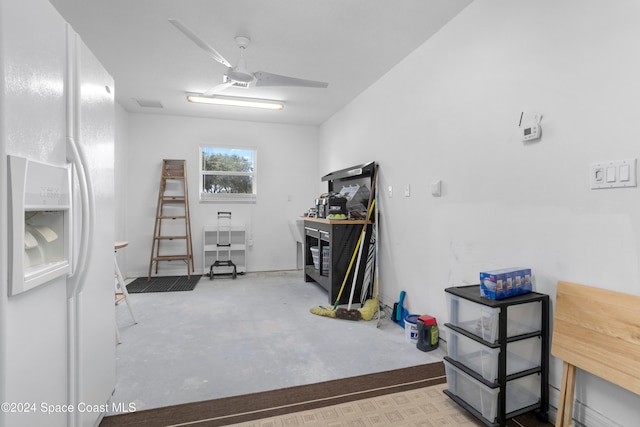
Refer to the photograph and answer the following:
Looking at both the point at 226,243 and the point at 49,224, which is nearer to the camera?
the point at 49,224

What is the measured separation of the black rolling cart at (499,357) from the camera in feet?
5.34

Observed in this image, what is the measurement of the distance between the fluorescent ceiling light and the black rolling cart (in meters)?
3.76

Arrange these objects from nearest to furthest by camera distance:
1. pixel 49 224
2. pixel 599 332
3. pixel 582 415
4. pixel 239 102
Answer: pixel 49 224 → pixel 599 332 → pixel 582 415 → pixel 239 102

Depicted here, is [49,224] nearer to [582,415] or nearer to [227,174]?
[582,415]

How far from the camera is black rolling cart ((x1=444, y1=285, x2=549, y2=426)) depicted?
1.63m

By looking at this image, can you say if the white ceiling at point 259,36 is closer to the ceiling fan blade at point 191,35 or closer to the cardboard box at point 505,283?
the ceiling fan blade at point 191,35

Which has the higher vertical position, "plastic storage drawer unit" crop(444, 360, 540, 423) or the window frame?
the window frame

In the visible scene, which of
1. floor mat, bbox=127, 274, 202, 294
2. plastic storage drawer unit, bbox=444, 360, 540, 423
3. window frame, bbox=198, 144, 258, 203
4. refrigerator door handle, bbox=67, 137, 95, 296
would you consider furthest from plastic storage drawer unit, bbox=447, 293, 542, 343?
window frame, bbox=198, 144, 258, 203

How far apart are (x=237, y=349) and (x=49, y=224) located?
1.72 meters

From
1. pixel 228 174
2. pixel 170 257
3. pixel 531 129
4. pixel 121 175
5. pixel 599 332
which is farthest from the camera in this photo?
pixel 228 174

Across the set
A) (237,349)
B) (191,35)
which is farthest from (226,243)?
(191,35)

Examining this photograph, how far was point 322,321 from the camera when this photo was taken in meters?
3.21

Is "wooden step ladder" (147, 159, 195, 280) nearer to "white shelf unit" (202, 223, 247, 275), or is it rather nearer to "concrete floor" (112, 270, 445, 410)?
"white shelf unit" (202, 223, 247, 275)

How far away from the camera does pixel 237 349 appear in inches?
101
